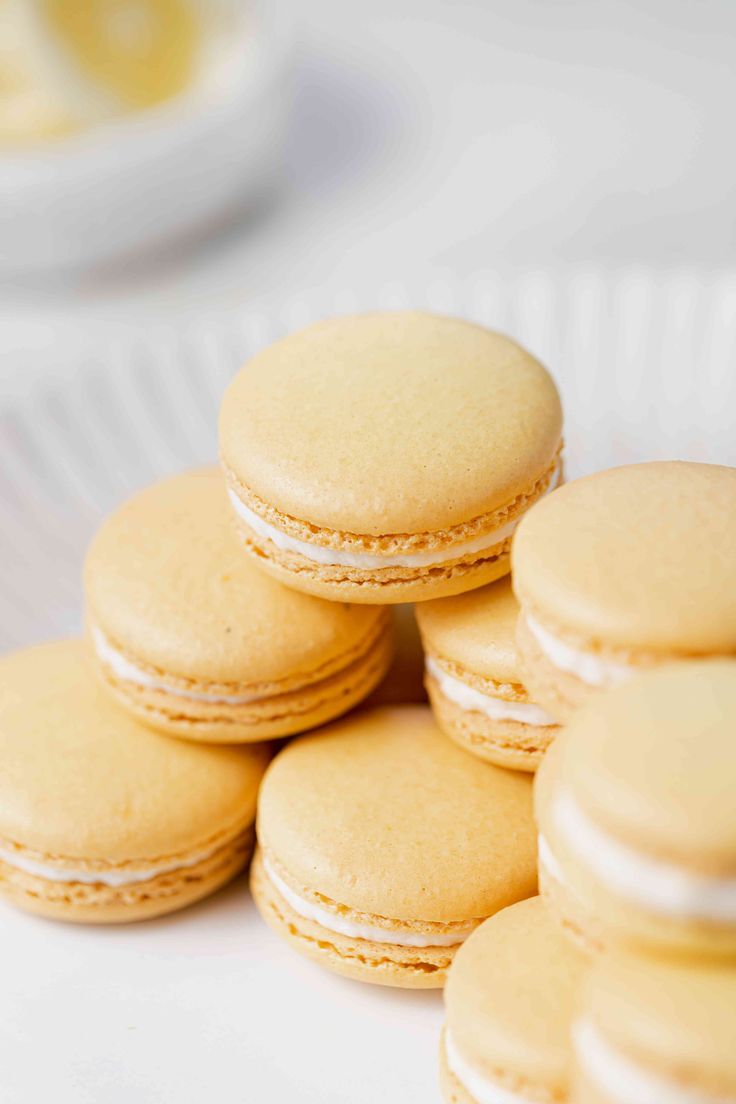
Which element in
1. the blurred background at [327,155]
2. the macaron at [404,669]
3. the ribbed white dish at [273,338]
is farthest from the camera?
the blurred background at [327,155]

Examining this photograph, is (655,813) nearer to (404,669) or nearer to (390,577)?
(390,577)

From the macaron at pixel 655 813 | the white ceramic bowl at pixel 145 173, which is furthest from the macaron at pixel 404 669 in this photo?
the white ceramic bowl at pixel 145 173

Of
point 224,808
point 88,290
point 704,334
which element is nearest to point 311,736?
point 224,808

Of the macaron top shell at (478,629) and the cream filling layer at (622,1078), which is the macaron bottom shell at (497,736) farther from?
the cream filling layer at (622,1078)

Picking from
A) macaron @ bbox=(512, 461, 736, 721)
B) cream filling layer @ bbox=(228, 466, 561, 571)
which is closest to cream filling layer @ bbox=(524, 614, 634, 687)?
macaron @ bbox=(512, 461, 736, 721)

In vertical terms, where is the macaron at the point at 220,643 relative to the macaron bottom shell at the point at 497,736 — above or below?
above

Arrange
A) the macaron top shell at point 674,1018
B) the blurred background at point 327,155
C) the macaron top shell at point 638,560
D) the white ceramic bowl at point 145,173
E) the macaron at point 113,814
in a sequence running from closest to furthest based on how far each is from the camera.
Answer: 1. the macaron top shell at point 674,1018
2. the macaron top shell at point 638,560
3. the macaron at point 113,814
4. the white ceramic bowl at point 145,173
5. the blurred background at point 327,155

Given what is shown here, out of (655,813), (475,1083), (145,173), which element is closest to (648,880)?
(655,813)
